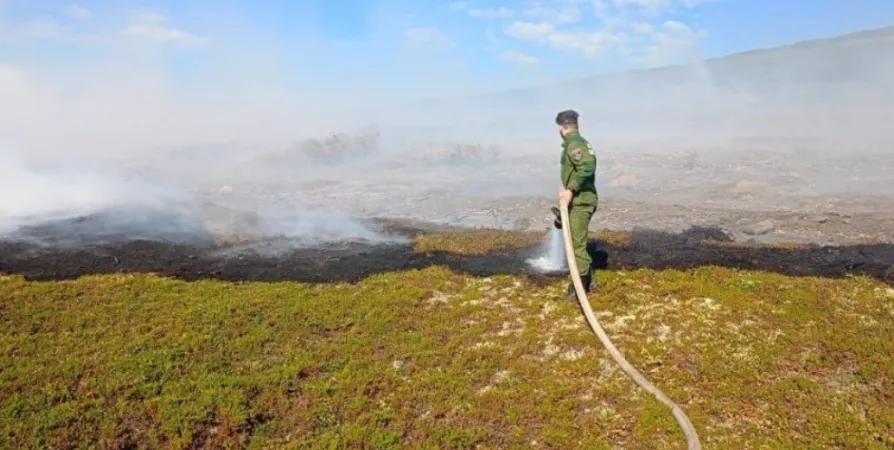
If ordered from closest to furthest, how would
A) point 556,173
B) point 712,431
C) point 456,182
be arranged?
point 712,431 → point 456,182 → point 556,173

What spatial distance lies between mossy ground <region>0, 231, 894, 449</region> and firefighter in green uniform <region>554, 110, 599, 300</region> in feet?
4.61

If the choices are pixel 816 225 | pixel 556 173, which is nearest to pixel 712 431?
pixel 816 225

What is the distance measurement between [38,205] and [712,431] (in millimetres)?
29016

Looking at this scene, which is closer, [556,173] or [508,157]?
[556,173]

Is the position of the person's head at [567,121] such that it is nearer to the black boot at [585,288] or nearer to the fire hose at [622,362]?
the fire hose at [622,362]

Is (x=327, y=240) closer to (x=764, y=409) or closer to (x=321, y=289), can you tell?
(x=321, y=289)

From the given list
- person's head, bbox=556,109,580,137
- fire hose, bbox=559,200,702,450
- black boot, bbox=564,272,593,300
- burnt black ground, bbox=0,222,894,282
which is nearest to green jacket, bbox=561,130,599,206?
person's head, bbox=556,109,580,137

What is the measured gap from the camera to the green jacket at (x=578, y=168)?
1111 cm

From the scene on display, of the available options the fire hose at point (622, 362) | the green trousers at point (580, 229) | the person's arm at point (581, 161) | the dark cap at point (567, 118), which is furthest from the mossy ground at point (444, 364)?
the dark cap at point (567, 118)

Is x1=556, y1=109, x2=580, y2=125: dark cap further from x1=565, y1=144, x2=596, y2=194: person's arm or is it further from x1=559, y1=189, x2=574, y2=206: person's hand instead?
x1=559, y1=189, x2=574, y2=206: person's hand

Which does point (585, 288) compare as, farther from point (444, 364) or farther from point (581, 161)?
point (444, 364)

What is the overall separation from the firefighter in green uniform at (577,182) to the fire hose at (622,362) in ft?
1.05

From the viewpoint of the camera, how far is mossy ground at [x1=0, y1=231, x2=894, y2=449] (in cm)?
809

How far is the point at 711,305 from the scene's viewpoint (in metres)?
11.4
